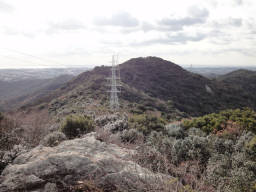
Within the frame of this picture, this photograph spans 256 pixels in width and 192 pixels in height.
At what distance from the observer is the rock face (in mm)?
3316

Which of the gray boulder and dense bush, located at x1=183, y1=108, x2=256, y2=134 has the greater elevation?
the gray boulder

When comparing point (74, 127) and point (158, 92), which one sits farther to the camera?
point (158, 92)

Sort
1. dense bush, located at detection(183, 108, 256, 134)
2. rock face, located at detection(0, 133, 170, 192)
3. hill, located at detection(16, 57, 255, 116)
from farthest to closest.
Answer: hill, located at detection(16, 57, 255, 116) → dense bush, located at detection(183, 108, 256, 134) → rock face, located at detection(0, 133, 170, 192)

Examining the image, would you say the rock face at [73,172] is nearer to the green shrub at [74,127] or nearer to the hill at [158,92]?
the green shrub at [74,127]

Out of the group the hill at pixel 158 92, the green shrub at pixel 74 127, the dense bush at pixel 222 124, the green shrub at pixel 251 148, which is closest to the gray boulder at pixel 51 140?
the green shrub at pixel 74 127

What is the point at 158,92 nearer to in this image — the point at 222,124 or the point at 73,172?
the point at 222,124

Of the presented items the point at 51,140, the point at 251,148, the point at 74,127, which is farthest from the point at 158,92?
the point at 51,140

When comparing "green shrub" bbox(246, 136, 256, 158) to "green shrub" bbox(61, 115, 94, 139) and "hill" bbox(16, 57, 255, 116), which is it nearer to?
"green shrub" bbox(61, 115, 94, 139)

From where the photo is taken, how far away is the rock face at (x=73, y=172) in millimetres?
3316

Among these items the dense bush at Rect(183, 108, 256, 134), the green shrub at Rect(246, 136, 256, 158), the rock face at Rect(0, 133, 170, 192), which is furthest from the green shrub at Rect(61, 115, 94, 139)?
the green shrub at Rect(246, 136, 256, 158)

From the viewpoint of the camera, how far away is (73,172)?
367 cm

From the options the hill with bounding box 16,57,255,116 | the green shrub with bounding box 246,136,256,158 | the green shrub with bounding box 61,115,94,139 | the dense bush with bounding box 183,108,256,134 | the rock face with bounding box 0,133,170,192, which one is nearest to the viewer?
the rock face with bounding box 0,133,170,192

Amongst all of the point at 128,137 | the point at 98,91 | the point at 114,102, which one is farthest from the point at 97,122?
the point at 98,91

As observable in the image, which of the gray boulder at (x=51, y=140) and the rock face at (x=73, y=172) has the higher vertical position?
the rock face at (x=73, y=172)
